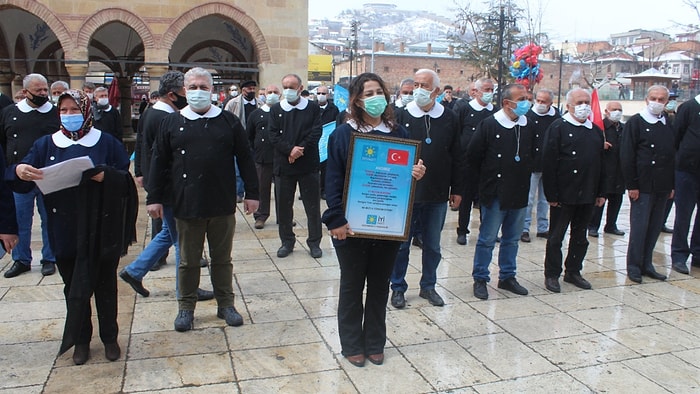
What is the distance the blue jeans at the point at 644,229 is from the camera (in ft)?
20.6

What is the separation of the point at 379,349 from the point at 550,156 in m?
2.76

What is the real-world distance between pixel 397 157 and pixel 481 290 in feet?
7.01

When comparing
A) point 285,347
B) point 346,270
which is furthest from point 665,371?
point 285,347

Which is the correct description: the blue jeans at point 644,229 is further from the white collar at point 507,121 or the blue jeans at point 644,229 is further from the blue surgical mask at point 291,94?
the blue surgical mask at point 291,94

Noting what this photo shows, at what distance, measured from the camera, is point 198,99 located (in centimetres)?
445

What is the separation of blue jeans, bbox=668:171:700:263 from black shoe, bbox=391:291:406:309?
345 cm

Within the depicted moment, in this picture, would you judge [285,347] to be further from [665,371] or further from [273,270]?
[665,371]

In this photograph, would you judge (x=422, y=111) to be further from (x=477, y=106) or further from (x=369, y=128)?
(x=477, y=106)

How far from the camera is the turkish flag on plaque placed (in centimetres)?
402

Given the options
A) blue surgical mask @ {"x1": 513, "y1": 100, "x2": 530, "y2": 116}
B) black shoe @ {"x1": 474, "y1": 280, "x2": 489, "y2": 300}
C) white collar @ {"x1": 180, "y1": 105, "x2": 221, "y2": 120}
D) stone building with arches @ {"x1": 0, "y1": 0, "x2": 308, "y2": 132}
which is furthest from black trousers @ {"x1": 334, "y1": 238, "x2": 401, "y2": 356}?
stone building with arches @ {"x1": 0, "y1": 0, "x2": 308, "y2": 132}

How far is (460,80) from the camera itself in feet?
246

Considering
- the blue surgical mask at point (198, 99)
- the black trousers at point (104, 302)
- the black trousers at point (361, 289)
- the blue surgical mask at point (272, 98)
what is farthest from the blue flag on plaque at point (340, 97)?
the black trousers at point (104, 302)

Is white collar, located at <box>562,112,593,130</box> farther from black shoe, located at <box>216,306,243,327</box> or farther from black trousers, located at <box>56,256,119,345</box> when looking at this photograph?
black trousers, located at <box>56,256,119,345</box>

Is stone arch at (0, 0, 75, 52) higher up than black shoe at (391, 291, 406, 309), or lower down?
higher up
